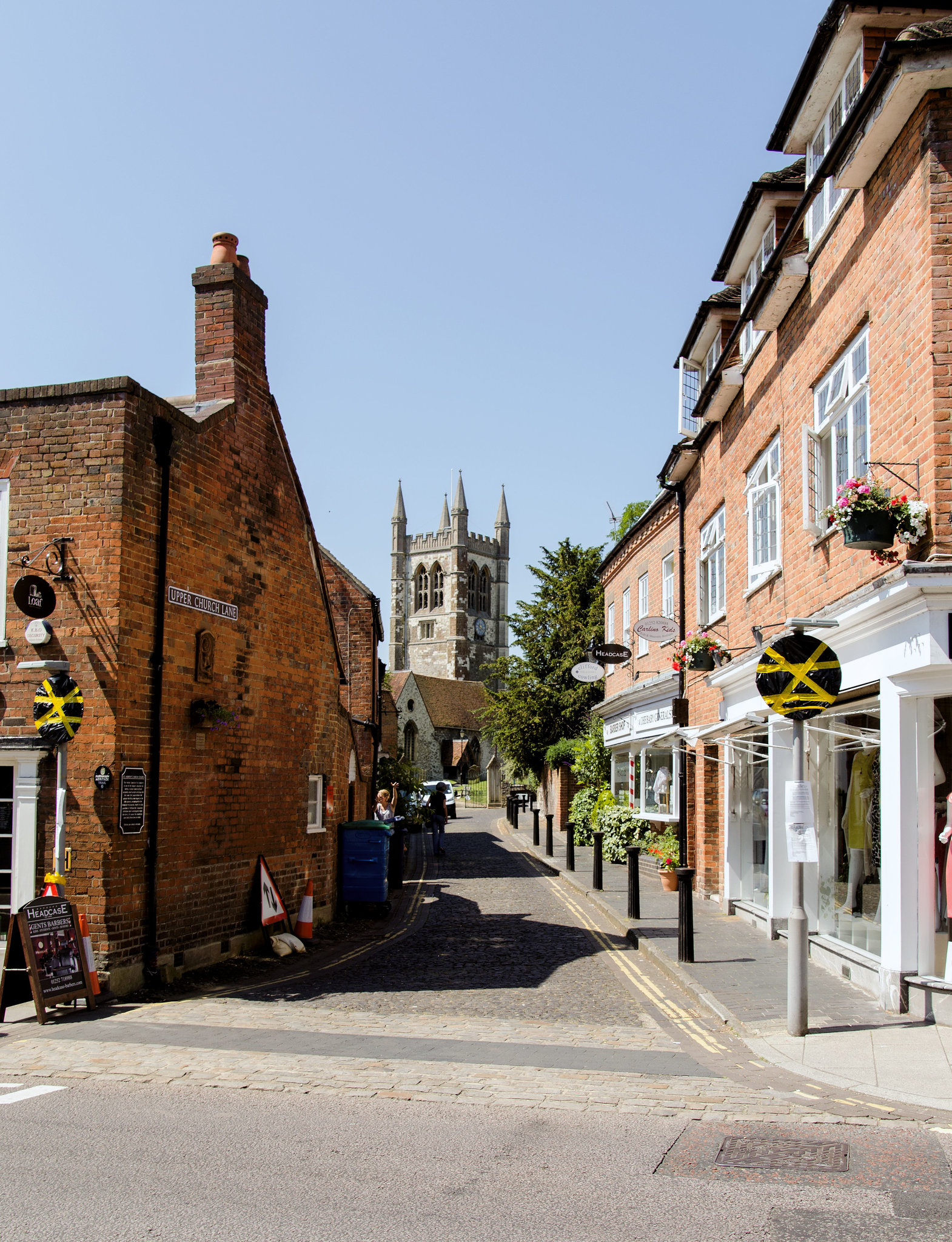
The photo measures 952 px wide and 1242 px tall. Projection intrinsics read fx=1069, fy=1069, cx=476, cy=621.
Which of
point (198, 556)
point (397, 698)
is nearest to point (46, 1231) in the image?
point (198, 556)

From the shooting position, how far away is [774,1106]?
6.34 m

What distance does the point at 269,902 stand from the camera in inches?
501

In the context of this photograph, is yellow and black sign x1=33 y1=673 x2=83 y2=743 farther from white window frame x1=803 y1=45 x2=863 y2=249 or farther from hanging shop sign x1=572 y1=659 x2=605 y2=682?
hanging shop sign x1=572 y1=659 x2=605 y2=682

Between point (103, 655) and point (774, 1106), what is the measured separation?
6.87 metres

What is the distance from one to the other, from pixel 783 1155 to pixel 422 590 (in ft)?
363

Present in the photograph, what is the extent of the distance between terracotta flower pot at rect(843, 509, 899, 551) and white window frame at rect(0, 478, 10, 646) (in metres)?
7.79

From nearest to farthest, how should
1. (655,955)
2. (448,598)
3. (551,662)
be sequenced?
(655,955)
(551,662)
(448,598)

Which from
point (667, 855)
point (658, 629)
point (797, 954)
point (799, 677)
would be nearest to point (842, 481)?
point (799, 677)

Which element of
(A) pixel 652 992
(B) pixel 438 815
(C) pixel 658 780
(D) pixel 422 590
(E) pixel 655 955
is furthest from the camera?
(D) pixel 422 590

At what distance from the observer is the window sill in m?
12.4

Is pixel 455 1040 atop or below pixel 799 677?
below

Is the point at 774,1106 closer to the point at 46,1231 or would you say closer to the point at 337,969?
the point at 46,1231

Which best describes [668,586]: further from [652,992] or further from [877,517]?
[877,517]

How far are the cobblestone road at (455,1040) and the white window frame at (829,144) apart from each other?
757 cm
